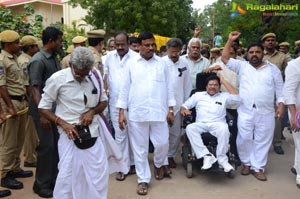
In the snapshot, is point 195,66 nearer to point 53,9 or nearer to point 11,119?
point 11,119

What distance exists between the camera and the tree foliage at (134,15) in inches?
879

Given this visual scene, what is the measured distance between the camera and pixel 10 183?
16.0 feet

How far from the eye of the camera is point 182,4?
27422 mm

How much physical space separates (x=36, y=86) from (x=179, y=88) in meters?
2.36

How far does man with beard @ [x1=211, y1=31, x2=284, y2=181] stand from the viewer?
5.29 m

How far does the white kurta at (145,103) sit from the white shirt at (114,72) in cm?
42

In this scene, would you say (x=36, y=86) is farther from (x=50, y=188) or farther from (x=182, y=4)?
(x=182, y=4)

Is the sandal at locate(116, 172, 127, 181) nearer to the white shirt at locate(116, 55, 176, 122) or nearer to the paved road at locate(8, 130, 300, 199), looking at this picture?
the paved road at locate(8, 130, 300, 199)

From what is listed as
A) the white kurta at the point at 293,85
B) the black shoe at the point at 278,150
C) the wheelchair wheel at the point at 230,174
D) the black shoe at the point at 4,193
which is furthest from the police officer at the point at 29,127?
the black shoe at the point at 278,150

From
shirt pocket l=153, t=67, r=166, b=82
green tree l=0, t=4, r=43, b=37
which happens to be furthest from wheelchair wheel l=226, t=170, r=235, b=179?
green tree l=0, t=4, r=43, b=37

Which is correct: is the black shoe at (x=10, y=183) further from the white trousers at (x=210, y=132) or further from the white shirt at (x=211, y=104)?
the white shirt at (x=211, y=104)

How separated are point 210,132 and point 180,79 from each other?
99cm

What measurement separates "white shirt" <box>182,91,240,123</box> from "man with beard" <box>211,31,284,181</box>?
0.73 ft

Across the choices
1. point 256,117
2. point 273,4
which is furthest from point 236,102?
point 273,4
